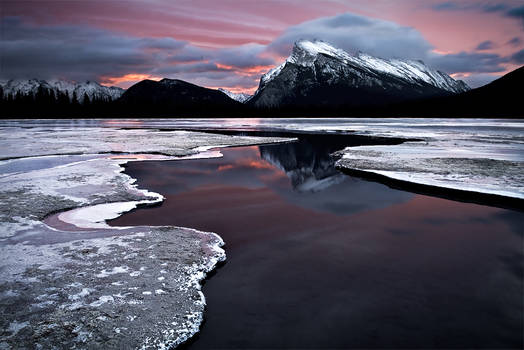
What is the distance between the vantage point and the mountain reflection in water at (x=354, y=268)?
18.4 feet

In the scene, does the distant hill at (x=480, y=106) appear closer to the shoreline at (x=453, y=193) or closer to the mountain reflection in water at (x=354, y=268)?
the shoreline at (x=453, y=193)

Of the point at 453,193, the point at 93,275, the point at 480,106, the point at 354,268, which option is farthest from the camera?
the point at 480,106

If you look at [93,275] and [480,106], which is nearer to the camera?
[93,275]

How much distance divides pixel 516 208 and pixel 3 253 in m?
15.0

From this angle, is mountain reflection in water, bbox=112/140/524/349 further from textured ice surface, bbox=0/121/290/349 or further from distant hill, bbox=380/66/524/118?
distant hill, bbox=380/66/524/118

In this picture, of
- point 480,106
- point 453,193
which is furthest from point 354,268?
point 480,106

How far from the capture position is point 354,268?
25.8 feet

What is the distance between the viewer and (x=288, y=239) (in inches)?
383

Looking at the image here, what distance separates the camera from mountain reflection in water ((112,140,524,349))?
5617mm

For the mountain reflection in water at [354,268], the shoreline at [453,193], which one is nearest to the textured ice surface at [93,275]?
the mountain reflection in water at [354,268]

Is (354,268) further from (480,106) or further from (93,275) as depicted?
(480,106)

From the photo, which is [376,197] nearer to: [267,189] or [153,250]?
[267,189]

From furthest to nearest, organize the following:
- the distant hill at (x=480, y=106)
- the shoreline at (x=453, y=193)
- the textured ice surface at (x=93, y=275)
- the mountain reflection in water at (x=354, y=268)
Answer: the distant hill at (x=480, y=106)
the shoreline at (x=453, y=193)
the mountain reflection in water at (x=354, y=268)
the textured ice surface at (x=93, y=275)

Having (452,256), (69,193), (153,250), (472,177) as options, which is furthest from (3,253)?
(472,177)
